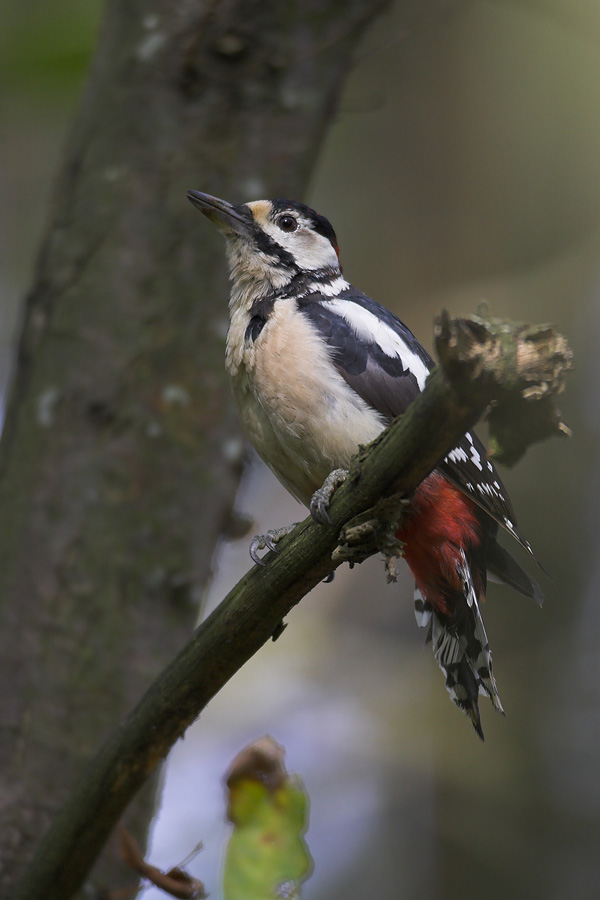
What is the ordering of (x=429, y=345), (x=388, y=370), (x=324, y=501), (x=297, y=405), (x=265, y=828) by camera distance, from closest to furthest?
(x=324, y=501)
(x=265, y=828)
(x=297, y=405)
(x=388, y=370)
(x=429, y=345)

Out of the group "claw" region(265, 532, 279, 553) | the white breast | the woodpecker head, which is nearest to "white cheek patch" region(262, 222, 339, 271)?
the woodpecker head

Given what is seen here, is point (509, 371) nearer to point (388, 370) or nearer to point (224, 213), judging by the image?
point (388, 370)

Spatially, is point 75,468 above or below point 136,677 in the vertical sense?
above

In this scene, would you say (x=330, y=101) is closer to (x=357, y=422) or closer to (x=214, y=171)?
(x=214, y=171)

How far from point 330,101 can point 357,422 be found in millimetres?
2023

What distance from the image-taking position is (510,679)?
6336 millimetres

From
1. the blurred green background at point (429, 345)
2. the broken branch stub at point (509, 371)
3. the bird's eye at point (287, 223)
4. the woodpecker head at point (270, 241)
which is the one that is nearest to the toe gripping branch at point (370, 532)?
the broken branch stub at point (509, 371)

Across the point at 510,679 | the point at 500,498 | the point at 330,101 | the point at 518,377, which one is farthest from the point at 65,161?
the point at 510,679

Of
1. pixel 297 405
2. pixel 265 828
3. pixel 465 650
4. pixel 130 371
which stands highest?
pixel 130 371

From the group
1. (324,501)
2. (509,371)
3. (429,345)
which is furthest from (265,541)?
(429,345)

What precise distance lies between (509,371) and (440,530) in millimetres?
1502

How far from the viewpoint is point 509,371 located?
151cm

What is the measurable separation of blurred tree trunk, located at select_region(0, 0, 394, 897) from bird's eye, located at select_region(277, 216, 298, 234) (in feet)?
1.10

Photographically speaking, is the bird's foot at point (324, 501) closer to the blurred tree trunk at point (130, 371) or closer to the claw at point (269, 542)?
the claw at point (269, 542)
